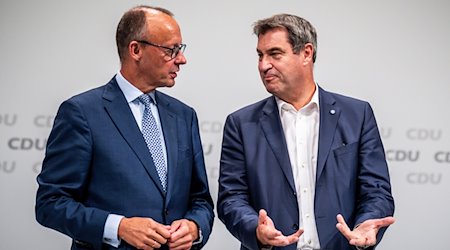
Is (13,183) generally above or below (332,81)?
below

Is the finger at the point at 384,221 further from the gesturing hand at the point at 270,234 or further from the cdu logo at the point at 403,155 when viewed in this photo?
the cdu logo at the point at 403,155

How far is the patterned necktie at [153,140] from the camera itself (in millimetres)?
2314

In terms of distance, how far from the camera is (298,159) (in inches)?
98.3

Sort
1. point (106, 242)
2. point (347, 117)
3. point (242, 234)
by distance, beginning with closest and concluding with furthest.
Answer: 1. point (106, 242)
2. point (242, 234)
3. point (347, 117)

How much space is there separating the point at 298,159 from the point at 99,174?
775 mm

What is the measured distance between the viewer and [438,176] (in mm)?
3475

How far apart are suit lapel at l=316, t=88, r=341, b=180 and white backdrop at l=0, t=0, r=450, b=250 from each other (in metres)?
0.84

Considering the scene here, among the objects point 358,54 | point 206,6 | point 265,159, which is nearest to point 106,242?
point 265,159

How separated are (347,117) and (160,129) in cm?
75

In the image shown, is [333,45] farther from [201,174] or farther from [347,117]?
[201,174]

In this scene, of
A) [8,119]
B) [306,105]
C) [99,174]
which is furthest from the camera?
[8,119]

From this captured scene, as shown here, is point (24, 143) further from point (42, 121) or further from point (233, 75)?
point (233, 75)

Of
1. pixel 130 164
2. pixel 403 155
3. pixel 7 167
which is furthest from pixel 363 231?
pixel 7 167

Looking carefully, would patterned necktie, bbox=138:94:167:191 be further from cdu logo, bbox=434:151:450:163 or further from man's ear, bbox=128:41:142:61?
cdu logo, bbox=434:151:450:163
